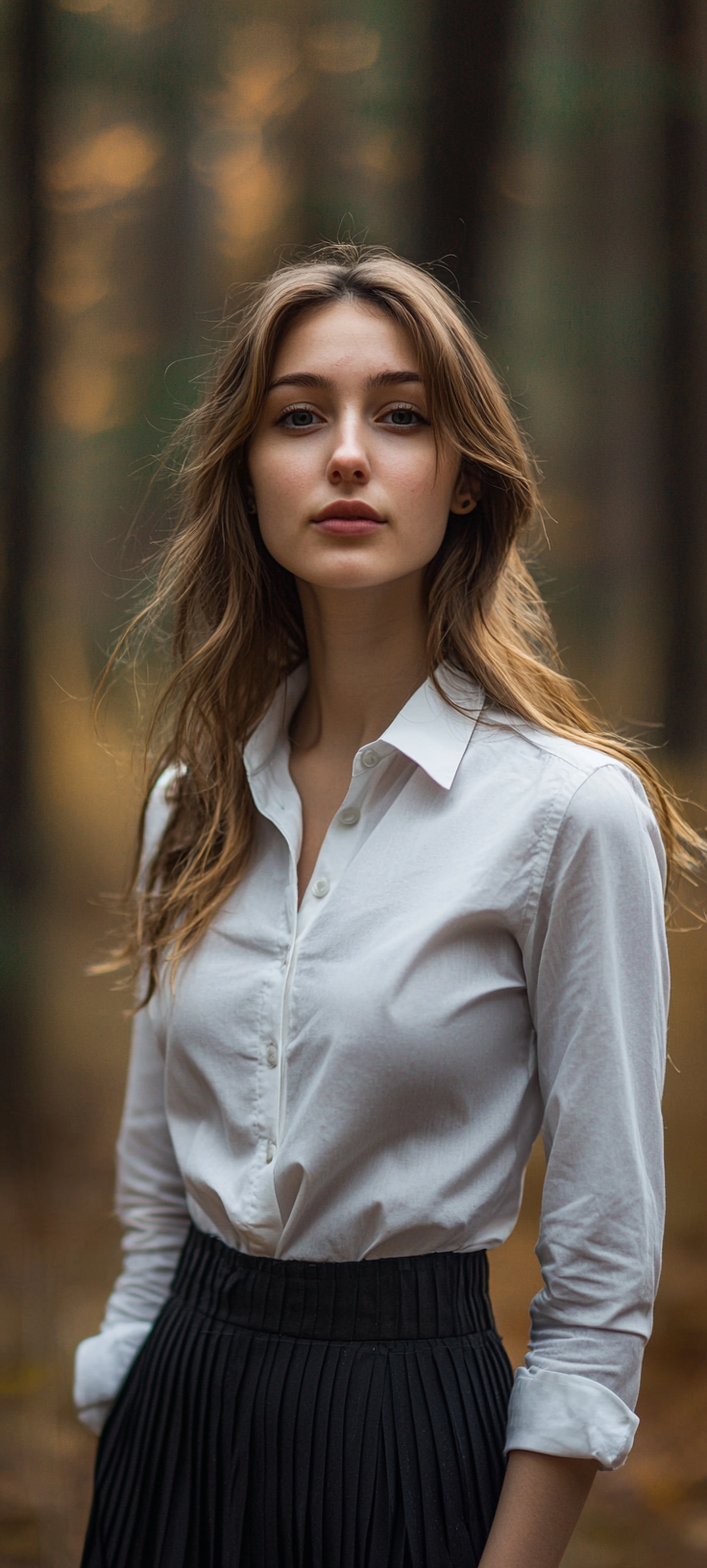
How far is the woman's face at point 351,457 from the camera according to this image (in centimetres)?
101

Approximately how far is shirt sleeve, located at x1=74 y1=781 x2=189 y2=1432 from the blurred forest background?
120 centimetres

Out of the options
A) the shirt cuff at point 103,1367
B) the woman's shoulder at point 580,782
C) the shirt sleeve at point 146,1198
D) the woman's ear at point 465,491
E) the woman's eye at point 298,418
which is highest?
the woman's eye at point 298,418

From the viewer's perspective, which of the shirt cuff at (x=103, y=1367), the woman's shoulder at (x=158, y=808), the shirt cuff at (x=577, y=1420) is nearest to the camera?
the shirt cuff at (x=577, y=1420)

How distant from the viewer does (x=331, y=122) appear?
2.47m

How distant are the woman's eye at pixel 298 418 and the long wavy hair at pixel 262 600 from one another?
0.10 feet

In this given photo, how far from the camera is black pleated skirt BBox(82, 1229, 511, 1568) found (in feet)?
3.02

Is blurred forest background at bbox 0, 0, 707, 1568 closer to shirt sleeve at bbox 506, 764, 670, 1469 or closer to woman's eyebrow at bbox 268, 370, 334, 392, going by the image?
woman's eyebrow at bbox 268, 370, 334, 392

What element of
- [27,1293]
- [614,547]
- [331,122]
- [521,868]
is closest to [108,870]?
[27,1293]

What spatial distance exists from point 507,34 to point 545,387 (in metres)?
0.69

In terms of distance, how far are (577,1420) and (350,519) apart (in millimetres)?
725

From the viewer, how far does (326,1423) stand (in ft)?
3.07

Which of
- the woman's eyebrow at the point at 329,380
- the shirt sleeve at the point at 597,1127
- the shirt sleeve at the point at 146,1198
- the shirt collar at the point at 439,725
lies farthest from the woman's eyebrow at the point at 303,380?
the shirt sleeve at the point at 146,1198

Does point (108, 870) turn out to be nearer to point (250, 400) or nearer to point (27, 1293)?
point (27, 1293)

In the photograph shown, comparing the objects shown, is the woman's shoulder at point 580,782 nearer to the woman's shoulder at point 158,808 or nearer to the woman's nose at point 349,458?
the woman's nose at point 349,458
